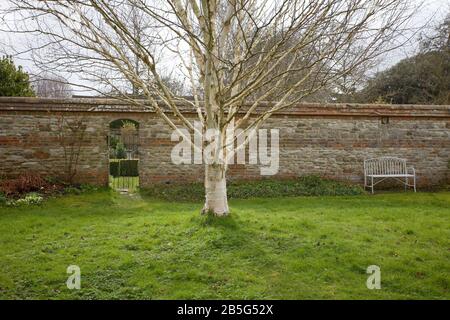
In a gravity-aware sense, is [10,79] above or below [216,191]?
above

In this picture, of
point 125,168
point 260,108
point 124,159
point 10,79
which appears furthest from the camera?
point 124,159

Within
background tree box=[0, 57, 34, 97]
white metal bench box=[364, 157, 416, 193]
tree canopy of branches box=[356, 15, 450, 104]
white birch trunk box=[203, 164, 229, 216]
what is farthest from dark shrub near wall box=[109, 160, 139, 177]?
tree canopy of branches box=[356, 15, 450, 104]

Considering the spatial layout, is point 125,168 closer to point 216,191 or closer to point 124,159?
point 124,159

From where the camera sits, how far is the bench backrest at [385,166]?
10609 mm

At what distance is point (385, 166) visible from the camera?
10.7 m

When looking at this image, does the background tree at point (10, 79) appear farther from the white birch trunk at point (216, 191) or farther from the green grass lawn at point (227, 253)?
the white birch trunk at point (216, 191)

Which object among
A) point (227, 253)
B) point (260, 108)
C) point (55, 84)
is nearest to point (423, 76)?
point (260, 108)

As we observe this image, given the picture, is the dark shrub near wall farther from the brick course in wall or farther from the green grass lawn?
the green grass lawn

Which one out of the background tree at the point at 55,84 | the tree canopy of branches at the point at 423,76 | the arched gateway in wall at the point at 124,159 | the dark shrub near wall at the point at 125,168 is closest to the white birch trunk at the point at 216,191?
the background tree at the point at 55,84

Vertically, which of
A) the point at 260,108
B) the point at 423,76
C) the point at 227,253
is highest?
the point at 423,76

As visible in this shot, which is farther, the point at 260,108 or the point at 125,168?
the point at 125,168

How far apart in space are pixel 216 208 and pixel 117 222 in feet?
5.92

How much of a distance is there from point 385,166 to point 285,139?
317 centimetres
